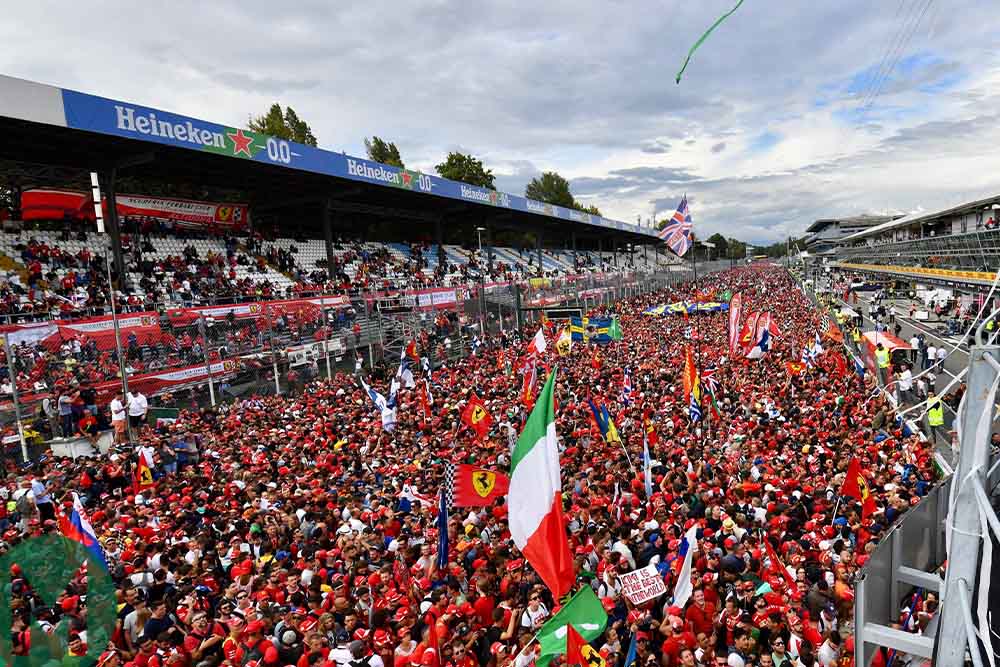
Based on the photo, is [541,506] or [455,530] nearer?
[541,506]

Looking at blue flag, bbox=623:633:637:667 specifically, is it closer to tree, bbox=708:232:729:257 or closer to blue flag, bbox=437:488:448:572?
blue flag, bbox=437:488:448:572

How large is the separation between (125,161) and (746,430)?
21.2 meters

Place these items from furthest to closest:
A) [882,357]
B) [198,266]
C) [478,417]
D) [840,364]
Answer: [198,266] < [840,364] < [882,357] < [478,417]

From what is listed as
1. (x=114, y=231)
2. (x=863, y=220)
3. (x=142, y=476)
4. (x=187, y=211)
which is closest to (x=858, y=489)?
(x=142, y=476)

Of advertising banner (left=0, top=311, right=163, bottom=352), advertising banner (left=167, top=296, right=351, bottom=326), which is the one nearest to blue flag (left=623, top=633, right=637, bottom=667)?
advertising banner (left=0, top=311, right=163, bottom=352)

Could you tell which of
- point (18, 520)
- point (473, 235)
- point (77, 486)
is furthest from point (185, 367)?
point (473, 235)

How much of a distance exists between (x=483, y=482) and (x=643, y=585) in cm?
249

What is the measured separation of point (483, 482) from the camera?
7527 millimetres

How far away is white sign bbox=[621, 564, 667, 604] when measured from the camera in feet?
18.5

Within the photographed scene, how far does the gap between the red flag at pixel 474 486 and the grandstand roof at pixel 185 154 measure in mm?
15533

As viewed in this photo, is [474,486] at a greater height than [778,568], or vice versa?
[474,486]

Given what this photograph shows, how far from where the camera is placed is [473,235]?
170 feet

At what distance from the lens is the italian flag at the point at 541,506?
480cm

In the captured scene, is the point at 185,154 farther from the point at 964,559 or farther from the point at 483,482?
the point at 964,559
